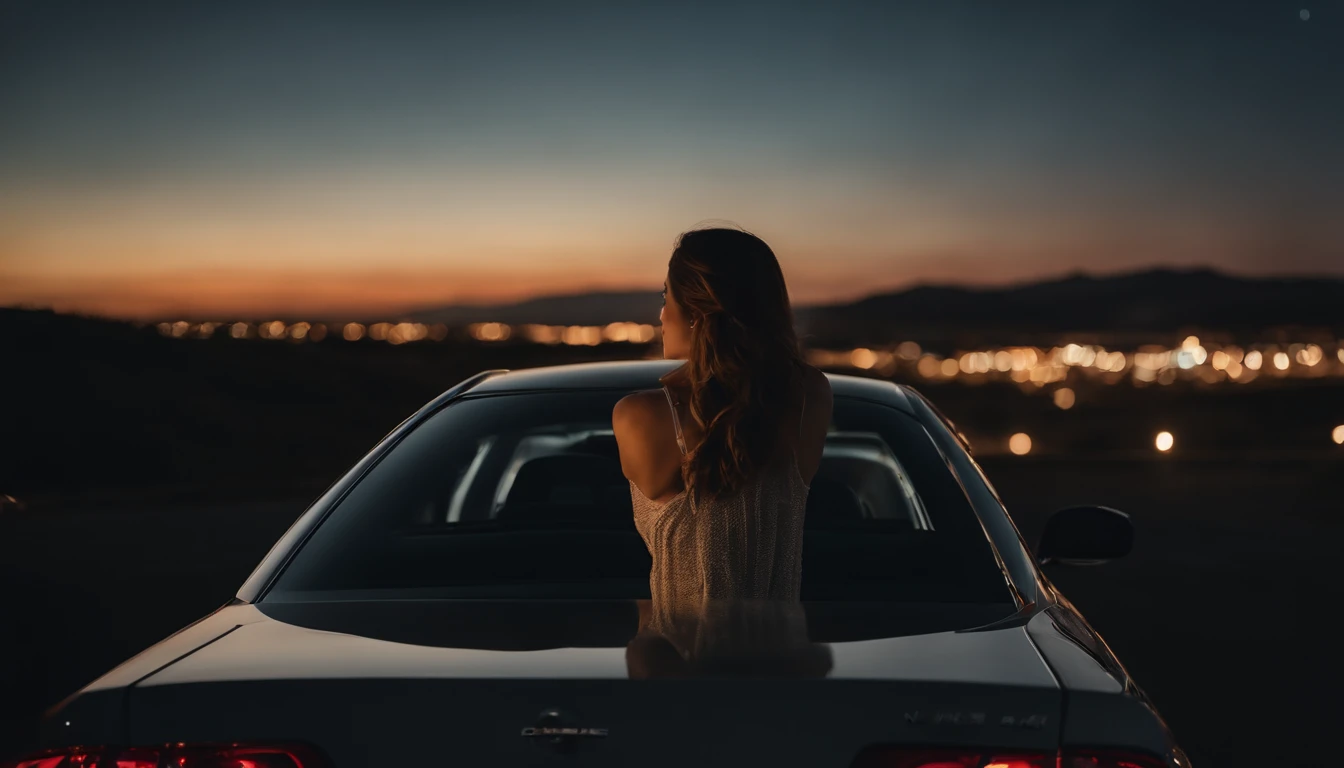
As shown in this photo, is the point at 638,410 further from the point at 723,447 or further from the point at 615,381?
the point at 615,381

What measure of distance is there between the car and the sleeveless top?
0.12m

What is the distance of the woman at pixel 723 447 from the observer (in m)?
2.74

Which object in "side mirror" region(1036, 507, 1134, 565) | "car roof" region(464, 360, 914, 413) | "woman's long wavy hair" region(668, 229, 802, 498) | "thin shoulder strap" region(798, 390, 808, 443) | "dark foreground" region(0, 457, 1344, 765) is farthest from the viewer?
"dark foreground" region(0, 457, 1344, 765)

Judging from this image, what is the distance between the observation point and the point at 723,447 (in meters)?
2.71

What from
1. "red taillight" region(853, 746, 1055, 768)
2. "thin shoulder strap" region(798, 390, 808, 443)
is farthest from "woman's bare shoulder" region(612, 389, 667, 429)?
"red taillight" region(853, 746, 1055, 768)

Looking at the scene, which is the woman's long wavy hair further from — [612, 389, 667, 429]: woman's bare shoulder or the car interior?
the car interior

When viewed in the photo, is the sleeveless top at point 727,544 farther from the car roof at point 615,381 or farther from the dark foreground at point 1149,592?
the dark foreground at point 1149,592

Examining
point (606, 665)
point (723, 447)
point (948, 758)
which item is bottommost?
point (948, 758)

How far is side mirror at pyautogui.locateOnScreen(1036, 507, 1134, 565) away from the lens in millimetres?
3904

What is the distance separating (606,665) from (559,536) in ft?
3.83

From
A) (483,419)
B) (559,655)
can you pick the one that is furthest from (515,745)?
(483,419)

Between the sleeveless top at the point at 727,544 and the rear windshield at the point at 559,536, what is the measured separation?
0.36 feet

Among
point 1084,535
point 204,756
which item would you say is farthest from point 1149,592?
point 204,756

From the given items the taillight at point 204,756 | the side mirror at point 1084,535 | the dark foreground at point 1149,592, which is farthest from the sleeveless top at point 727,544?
the side mirror at point 1084,535
